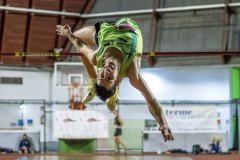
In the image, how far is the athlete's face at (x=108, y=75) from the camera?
549 centimetres

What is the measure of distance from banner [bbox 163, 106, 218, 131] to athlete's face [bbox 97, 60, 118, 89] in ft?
39.7

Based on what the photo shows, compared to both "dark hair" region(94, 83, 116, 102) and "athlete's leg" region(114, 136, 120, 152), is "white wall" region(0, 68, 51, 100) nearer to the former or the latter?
"athlete's leg" region(114, 136, 120, 152)

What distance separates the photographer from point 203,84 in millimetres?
19188

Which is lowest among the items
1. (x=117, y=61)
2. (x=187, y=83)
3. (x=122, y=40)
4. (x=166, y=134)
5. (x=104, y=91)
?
(x=166, y=134)

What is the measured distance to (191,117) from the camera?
58.0 ft

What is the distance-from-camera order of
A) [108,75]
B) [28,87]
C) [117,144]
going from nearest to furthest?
[108,75], [117,144], [28,87]

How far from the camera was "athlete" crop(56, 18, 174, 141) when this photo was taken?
5609 mm

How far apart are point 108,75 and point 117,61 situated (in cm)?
30

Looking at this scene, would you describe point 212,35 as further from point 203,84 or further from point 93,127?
point 93,127

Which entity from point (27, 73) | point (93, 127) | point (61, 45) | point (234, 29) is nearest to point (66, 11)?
point (61, 45)

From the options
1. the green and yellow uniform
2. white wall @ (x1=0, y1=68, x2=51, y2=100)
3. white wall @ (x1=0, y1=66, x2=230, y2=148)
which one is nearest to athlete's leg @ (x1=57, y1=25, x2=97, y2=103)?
the green and yellow uniform

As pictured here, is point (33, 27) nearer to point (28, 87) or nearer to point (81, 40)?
point (28, 87)

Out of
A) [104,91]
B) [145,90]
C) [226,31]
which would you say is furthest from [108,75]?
[226,31]

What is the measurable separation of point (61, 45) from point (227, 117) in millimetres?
7123
